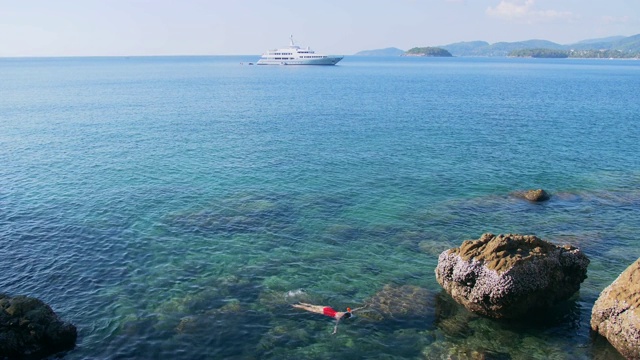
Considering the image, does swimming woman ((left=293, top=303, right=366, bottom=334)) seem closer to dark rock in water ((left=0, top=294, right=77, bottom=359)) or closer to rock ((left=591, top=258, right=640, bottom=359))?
dark rock in water ((left=0, top=294, right=77, bottom=359))

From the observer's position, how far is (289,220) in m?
47.6

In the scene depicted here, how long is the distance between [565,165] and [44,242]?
63376 millimetres

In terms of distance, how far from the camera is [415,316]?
102 ft

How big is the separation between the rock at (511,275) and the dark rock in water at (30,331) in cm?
2403

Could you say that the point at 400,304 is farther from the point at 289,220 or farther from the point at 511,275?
the point at 289,220

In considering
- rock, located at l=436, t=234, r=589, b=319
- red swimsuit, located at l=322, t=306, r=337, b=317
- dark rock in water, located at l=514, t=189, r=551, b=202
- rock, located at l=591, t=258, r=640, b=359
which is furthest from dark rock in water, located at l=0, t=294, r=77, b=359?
dark rock in water, located at l=514, t=189, r=551, b=202

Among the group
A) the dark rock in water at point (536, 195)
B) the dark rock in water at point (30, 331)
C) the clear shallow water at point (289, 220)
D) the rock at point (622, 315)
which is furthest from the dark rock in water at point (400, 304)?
the dark rock in water at point (536, 195)

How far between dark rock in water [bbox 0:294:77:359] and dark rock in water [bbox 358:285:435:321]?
18039mm

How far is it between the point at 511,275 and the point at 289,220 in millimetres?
23525

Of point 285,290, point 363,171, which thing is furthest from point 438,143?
point 285,290

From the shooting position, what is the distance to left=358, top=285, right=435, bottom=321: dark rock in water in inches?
1228

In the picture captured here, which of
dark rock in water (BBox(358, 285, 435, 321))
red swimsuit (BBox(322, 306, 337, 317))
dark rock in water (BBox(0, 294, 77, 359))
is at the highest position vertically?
dark rock in water (BBox(0, 294, 77, 359))

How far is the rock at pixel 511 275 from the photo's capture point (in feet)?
96.8

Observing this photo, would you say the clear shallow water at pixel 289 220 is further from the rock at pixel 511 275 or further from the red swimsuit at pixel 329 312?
the rock at pixel 511 275
